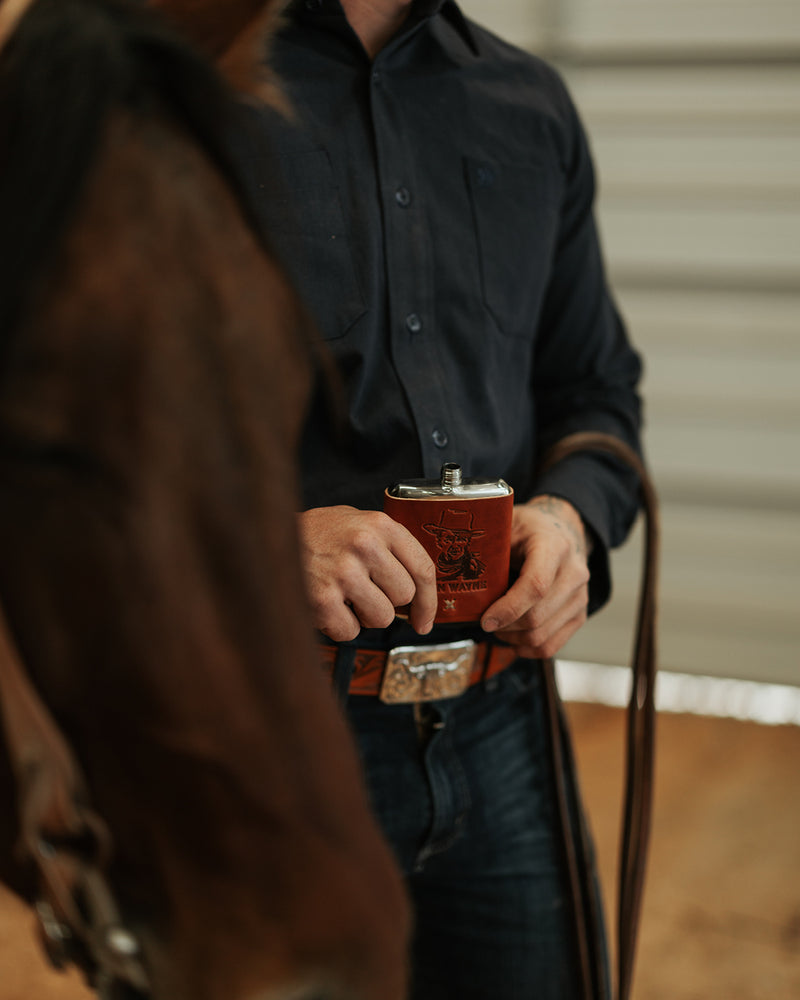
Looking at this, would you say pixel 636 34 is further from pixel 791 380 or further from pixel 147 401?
pixel 147 401

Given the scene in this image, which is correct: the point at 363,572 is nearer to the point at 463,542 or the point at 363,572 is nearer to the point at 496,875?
the point at 463,542

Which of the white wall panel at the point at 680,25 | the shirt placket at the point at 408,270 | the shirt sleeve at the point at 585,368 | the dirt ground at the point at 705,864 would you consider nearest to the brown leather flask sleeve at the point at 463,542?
the shirt placket at the point at 408,270

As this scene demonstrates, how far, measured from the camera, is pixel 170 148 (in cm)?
36

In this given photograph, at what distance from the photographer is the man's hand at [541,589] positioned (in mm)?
713

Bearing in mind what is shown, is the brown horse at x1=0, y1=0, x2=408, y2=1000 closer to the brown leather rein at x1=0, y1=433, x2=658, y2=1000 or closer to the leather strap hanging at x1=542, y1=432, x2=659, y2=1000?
the brown leather rein at x1=0, y1=433, x2=658, y2=1000

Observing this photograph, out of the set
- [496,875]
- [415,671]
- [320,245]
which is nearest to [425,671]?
[415,671]

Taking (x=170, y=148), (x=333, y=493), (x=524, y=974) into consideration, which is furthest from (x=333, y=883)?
(x=524, y=974)

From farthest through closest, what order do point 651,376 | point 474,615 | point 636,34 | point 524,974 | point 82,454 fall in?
point 651,376 < point 636,34 < point 524,974 < point 474,615 < point 82,454

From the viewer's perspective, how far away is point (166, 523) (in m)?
0.34

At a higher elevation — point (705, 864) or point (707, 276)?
point (707, 276)

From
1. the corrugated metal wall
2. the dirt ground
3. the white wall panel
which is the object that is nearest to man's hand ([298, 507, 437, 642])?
the dirt ground

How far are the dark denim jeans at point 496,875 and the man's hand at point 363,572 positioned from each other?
0.23 metres

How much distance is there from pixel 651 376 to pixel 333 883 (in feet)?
7.29

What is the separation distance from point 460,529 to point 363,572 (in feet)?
0.28
